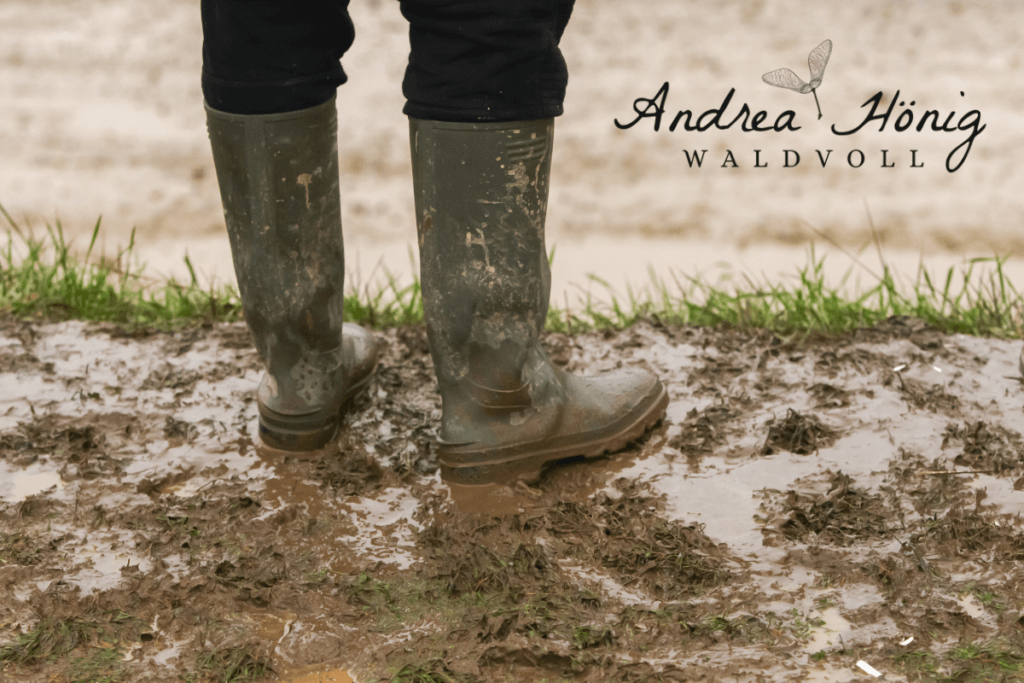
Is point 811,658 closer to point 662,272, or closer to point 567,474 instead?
point 567,474

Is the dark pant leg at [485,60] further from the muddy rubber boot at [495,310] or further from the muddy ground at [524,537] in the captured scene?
the muddy ground at [524,537]

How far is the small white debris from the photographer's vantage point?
4.55ft

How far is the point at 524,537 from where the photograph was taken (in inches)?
68.1

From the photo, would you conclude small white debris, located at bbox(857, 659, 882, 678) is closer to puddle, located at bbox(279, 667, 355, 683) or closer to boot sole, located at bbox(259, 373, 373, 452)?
puddle, located at bbox(279, 667, 355, 683)

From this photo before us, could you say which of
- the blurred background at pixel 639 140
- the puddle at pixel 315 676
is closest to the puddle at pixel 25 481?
the puddle at pixel 315 676

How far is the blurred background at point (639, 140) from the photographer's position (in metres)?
3.80

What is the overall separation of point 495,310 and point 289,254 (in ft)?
1.40

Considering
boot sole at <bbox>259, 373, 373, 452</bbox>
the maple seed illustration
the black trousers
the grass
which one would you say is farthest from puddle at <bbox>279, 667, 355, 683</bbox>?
the maple seed illustration

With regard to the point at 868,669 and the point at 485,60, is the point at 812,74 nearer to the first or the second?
the point at 485,60

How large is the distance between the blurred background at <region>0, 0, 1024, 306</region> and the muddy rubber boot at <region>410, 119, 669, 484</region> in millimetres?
1158

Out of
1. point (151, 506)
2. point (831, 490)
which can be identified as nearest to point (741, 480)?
point (831, 490)

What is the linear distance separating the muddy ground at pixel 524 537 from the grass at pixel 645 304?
0.99 ft

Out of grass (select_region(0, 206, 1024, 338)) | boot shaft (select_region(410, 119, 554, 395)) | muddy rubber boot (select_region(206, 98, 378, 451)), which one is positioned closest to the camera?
boot shaft (select_region(410, 119, 554, 395))

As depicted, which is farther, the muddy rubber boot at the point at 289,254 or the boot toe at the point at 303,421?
the boot toe at the point at 303,421
